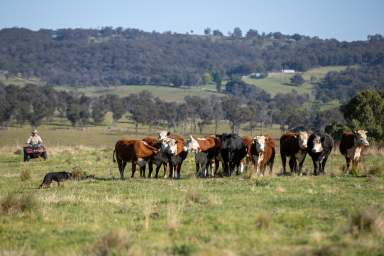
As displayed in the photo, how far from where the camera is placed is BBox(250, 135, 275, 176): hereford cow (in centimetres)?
2241

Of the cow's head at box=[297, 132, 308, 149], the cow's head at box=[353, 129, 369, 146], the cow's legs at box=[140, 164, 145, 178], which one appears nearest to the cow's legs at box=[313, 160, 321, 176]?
the cow's head at box=[297, 132, 308, 149]

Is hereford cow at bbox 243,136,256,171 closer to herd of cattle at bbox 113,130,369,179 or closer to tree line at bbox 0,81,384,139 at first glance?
herd of cattle at bbox 113,130,369,179

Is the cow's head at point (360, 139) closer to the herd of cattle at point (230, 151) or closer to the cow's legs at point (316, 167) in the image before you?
the herd of cattle at point (230, 151)

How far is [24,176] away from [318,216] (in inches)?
506

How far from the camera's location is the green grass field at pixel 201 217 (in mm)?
10117

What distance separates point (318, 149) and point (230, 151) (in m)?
3.09

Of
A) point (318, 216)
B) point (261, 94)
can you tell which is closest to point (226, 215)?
point (318, 216)

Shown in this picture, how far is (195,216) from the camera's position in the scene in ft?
41.8

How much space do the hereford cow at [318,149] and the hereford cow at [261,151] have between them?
5.03 feet

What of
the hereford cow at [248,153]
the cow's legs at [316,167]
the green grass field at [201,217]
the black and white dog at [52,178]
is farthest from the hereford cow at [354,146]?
the black and white dog at [52,178]

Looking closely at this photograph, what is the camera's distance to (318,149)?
862 inches

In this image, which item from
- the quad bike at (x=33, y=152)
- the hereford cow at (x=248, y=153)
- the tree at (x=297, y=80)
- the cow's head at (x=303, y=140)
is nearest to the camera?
the cow's head at (x=303, y=140)

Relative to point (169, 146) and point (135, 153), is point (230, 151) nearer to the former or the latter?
point (169, 146)

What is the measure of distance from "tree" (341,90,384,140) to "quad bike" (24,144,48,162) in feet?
77.8
